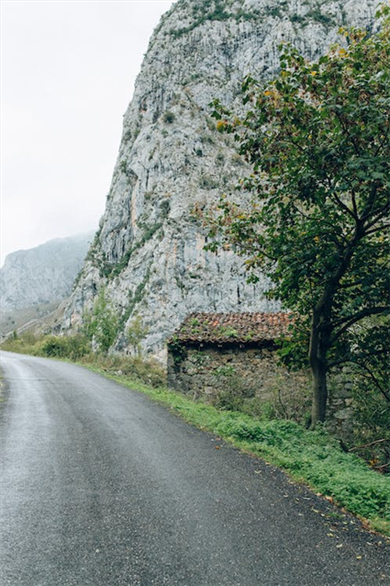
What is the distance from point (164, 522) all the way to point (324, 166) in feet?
21.9

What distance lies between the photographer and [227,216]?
10.1m

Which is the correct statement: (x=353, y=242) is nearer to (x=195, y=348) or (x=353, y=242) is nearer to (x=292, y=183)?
(x=292, y=183)

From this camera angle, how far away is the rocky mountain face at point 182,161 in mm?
52594

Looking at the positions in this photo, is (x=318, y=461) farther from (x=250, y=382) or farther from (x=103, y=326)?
(x=103, y=326)

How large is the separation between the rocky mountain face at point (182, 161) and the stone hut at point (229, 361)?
2945 centimetres

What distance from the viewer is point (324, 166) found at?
743 centimetres

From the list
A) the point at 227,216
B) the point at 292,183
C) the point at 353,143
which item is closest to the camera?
the point at 353,143

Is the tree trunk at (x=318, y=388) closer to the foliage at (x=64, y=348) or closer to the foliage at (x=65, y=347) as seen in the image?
the foliage at (x=64, y=348)

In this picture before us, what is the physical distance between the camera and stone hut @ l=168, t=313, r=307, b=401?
1625 centimetres

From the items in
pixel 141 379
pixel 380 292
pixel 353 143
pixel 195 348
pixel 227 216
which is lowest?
pixel 141 379

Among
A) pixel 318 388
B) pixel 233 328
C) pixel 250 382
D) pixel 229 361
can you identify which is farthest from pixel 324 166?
pixel 233 328

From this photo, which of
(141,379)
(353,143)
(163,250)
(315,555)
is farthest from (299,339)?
(163,250)

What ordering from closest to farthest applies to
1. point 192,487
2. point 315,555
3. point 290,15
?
point 315,555
point 192,487
point 290,15

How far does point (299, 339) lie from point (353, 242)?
10.8 ft
